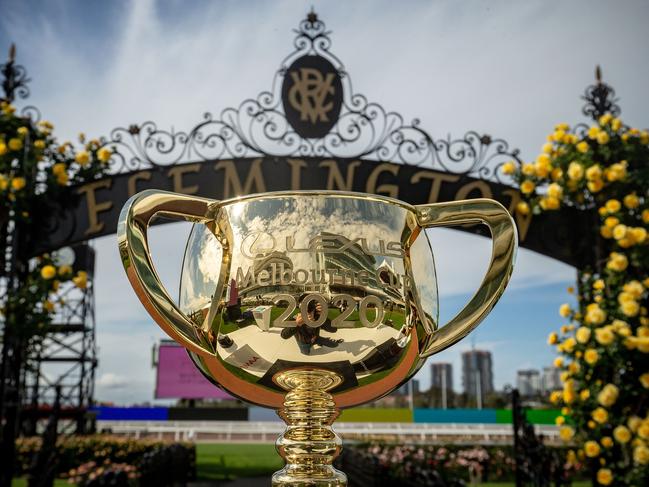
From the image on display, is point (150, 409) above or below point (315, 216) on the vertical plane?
below

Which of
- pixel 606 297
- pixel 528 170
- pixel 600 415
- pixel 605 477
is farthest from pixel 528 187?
pixel 605 477

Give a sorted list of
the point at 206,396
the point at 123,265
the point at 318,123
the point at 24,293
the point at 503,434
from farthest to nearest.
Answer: the point at 206,396, the point at 503,434, the point at 318,123, the point at 24,293, the point at 123,265

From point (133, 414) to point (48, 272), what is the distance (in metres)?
14.8

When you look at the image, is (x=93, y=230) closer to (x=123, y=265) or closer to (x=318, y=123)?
(x=318, y=123)

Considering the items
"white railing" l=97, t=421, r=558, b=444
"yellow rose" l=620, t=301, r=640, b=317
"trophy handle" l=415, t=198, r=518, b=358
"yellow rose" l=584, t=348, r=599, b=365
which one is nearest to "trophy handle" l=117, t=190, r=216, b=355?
"trophy handle" l=415, t=198, r=518, b=358

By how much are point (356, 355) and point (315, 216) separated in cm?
15

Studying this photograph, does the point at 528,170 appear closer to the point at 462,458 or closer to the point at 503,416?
the point at 462,458

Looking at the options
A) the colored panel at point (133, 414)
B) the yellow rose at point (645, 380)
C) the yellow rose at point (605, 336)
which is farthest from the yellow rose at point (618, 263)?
the colored panel at point (133, 414)

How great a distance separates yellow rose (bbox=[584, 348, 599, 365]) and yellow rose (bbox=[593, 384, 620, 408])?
0.16 meters

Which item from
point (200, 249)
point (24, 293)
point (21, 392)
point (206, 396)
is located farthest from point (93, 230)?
point (206, 396)

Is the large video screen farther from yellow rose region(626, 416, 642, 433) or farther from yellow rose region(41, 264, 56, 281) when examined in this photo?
yellow rose region(626, 416, 642, 433)

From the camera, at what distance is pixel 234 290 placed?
57 cm

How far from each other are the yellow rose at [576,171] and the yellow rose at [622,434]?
159 centimetres

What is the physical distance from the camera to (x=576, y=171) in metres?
3.66
